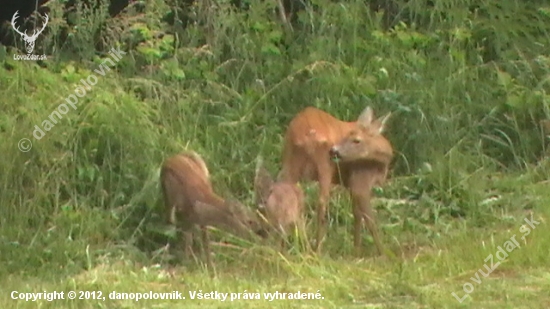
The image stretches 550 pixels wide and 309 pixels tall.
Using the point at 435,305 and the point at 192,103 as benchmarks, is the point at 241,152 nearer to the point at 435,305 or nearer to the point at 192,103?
the point at 192,103

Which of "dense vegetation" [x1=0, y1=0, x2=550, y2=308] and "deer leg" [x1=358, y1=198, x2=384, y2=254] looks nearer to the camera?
"dense vegetation" [x1=0, y1=0, x2=550, y2=308]

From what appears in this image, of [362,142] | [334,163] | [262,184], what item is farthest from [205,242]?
[362,142]

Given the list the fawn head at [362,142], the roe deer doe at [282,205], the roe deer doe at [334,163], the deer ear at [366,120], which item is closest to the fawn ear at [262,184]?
the roe deer doe at [282,205]

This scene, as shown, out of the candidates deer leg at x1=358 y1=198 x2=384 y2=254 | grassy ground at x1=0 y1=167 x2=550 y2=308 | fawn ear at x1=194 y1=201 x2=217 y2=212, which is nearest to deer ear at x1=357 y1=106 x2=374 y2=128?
deer leg at x1=358 y1=198 x2=384 y2=254

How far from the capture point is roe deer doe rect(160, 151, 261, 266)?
8156 millimetres

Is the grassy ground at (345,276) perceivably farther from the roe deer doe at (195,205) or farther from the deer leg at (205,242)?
the roe deer doe at (195,205)

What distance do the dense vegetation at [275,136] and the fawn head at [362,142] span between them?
695 mm

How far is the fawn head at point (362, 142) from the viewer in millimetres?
8438

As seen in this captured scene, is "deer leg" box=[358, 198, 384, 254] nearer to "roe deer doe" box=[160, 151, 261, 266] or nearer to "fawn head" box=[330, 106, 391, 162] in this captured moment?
"fawn head" box=[330, 106, 391, 162]

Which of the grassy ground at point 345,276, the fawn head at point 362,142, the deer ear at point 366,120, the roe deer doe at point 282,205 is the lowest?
the grassy ground at point 345,276

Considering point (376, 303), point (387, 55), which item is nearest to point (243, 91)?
point (387, 55)

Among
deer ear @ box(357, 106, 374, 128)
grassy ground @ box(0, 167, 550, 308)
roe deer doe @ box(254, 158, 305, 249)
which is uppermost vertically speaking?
deer ear @ box(357, 106, 374, 128)

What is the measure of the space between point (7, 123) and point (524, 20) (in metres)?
5.52

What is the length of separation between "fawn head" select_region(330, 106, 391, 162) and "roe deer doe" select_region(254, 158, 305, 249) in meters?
0.43
